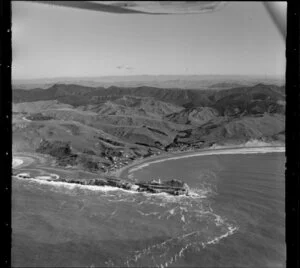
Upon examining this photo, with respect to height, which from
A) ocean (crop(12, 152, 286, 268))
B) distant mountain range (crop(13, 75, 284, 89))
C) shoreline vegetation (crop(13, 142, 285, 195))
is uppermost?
distant mountain range (crop(13, 75, 284, 89))

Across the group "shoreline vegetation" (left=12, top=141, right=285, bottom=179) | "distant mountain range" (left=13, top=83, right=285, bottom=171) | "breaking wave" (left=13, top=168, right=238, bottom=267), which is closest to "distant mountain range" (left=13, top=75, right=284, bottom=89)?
"distant mountain range" (left=13, top=83, right=285, bottom=171)

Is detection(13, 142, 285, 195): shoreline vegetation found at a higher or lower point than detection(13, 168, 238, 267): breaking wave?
higher

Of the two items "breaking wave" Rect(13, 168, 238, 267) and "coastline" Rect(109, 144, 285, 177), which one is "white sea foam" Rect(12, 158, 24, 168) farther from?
"coastline" Rect(109, 144, 285, 177)

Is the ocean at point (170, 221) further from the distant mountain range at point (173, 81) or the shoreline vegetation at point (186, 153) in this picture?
the distant mountain range at point (173, 81)

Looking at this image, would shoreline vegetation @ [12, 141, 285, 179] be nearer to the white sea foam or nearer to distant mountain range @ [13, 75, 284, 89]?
the white sea foam

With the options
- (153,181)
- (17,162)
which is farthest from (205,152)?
(17,162)

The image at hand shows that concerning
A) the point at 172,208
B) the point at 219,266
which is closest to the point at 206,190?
the point at 172,208

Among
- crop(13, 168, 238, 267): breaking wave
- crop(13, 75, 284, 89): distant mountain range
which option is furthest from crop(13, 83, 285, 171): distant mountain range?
crop(13, 168, 238, 267): breaking wave
